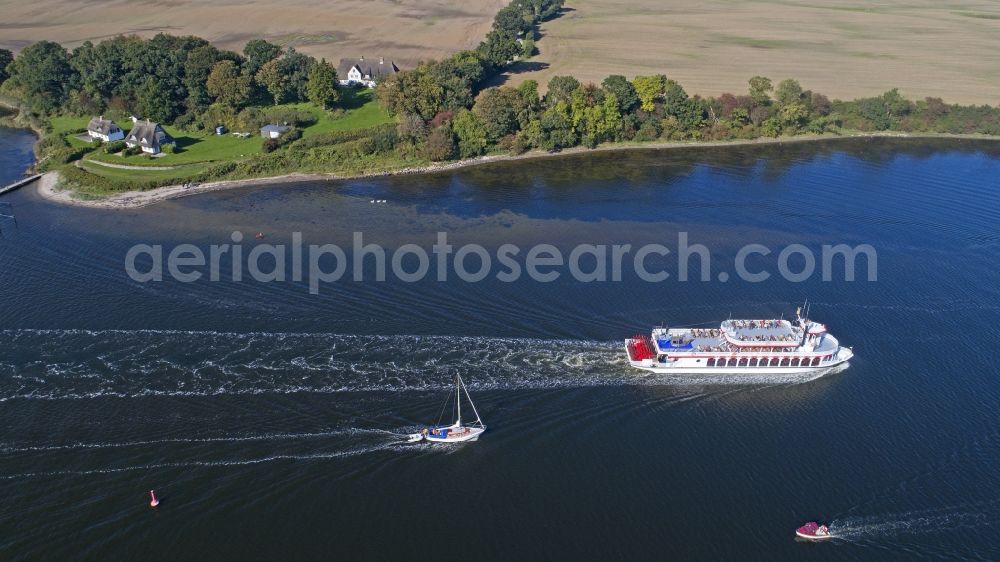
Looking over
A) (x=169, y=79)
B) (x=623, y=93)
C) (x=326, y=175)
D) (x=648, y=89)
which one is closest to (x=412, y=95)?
(x=326, y=175)

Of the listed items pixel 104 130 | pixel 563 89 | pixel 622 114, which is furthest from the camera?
pixel 622 114

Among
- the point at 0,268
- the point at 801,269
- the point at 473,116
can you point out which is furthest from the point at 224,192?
the point at 801,269

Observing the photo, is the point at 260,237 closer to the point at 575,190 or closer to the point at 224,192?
the point at 224,192

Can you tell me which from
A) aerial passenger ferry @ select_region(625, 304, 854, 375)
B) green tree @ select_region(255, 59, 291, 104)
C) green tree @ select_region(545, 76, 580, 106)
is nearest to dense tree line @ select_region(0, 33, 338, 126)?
green tree @ select_region(255, 59, 291, 104)

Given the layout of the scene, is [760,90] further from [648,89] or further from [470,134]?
[470,134]

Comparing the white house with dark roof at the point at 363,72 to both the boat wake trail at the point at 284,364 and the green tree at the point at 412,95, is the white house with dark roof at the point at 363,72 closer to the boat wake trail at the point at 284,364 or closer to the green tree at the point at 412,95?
the green tree at the point at 412,95

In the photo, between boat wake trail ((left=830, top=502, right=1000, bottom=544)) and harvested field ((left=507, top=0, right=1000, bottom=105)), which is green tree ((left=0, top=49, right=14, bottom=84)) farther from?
boat wake trail ((left=830, top=502, right=1000, bottom=544))
